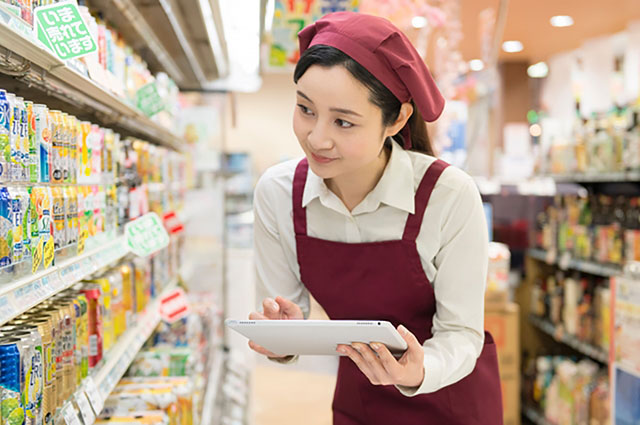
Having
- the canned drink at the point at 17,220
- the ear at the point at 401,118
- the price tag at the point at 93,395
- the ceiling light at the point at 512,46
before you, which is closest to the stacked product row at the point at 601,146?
the ear at the point at 401,118

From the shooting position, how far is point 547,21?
8.11 m

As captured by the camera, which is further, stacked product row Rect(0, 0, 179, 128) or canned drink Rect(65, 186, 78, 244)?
canned drink Rect(65, 186, 78, 244)

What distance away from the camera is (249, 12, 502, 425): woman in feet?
4.98

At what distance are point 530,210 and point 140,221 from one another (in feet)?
12.3

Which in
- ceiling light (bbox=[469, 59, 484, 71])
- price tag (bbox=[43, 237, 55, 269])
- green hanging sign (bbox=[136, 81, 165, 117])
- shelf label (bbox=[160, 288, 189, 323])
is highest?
ceiling light (bbox=[469, 59, 484, 71])

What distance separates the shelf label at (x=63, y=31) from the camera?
1353 mm

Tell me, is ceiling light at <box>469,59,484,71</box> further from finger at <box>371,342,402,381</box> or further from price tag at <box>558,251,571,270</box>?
finger at <box>371,342,402,381</box>

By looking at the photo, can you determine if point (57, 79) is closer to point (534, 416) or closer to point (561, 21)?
point (534, 416)

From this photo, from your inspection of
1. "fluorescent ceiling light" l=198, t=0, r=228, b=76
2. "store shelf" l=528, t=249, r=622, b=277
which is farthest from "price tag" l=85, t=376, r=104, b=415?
"store shelf" l=528, t=249, r=622, b=277

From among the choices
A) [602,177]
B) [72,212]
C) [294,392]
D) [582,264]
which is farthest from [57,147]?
[294,392]

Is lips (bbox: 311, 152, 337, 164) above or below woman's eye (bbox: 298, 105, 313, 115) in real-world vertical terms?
below

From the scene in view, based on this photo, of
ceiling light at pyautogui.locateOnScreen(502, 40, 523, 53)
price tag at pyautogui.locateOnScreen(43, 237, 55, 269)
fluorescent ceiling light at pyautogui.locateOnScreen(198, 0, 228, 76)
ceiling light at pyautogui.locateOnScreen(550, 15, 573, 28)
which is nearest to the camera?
price tag at pyautogui.locateOnScreen(43, 237, 55, 269)

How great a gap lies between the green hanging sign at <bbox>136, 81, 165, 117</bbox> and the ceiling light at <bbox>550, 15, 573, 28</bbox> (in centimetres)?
663

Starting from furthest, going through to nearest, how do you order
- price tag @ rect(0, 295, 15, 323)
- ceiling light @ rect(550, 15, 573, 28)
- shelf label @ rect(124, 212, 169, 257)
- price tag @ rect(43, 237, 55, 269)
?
1. ceiling light @ rect(550, 15, 573, 28)
2. shelf label @ rect(124, 212, 169, 257)
3. price tag @ rect(43, 237, 55, 269)
4. price tag @ rect(0, 295, 15, 323)
